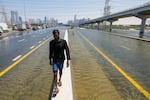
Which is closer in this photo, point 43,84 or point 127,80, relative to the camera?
point 43,84

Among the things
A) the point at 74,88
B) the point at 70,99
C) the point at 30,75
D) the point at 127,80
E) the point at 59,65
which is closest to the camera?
the point at 70,99

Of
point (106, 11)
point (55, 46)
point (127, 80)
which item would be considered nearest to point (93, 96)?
point (55, 46)

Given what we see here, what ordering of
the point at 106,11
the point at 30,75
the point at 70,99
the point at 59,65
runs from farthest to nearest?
the point at 106,11 < the point at 30,75 < the point at 59,65 < the point at 70,99

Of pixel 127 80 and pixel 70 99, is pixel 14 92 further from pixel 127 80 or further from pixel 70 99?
pixel 127 80

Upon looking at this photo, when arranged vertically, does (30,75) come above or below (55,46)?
below

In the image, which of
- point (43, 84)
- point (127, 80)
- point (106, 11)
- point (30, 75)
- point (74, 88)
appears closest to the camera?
point (74, 88)

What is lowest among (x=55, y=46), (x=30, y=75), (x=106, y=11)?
(x=30, y=75)

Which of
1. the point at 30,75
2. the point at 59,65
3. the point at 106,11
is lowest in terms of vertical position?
the point at 30,75

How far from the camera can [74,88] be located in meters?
5.71

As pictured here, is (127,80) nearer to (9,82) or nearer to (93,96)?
(93,96)

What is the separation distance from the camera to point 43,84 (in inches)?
240

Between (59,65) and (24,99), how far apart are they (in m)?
1.29

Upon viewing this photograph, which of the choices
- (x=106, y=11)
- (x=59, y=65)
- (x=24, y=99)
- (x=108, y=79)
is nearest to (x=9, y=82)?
(x=24, y=99)

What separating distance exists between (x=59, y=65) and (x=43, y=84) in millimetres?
1251
